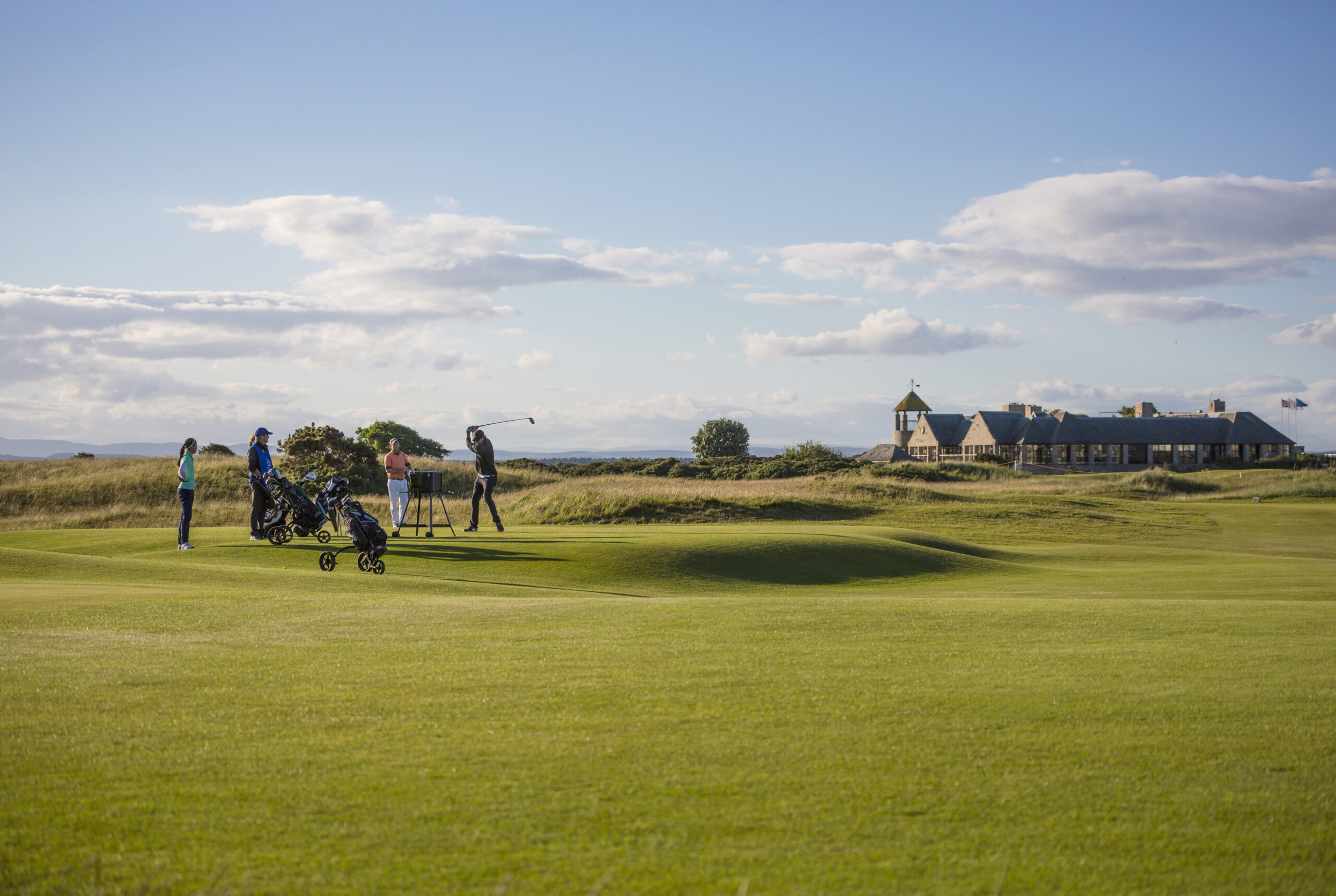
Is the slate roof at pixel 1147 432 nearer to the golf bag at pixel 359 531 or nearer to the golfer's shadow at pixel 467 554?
the golfer's shadow at pixel 467 554

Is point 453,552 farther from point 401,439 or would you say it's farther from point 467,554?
point 401,439

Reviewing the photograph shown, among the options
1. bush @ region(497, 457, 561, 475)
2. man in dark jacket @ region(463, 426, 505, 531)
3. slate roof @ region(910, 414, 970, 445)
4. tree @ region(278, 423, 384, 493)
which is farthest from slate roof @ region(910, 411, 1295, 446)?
man in dark jacket @ region(463, 426, 505, 531)

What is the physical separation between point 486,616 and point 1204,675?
7.19m

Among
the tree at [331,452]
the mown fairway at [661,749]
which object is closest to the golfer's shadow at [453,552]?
the mown fairway at [661,749]

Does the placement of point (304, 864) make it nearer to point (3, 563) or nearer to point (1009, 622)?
point (1009, 622)

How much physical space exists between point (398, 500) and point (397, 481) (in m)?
0.61

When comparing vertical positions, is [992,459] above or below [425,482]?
above

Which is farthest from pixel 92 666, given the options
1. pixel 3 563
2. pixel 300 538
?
pixel 300 538

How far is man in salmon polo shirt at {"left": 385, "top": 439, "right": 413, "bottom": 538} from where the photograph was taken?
22891 millimetres

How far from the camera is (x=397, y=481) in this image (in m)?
23.6

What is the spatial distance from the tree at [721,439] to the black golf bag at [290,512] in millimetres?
82912

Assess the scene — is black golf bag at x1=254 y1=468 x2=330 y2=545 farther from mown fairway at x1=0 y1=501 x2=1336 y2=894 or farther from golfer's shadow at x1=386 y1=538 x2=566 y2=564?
mown fairway at x1=0 y1=501 x2=1336 y2=894

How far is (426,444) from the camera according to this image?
82438mm

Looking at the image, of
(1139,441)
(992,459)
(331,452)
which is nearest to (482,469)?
(331,452)
